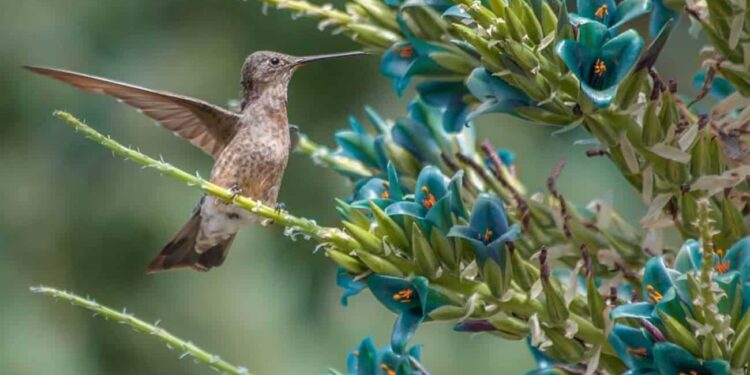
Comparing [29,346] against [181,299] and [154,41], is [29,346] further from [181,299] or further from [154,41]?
[154,41]

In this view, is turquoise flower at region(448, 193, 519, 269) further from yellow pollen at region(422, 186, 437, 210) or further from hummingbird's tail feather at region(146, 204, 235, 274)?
hummingbird's tail feather at region(146, 204, 235, 274)

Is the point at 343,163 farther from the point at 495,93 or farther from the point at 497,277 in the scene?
the point at 497,277

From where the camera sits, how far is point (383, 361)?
3113 millimetres

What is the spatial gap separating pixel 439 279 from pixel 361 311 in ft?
14.8

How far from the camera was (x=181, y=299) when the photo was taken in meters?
7.46

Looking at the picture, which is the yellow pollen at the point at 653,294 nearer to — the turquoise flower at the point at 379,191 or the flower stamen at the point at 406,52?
the turquoise flower at the point at 379,191

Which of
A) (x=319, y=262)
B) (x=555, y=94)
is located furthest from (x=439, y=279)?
(x=319, y=262)

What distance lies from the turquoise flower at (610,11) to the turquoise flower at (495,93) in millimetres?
202

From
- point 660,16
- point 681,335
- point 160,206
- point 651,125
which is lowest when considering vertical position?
point 160,206

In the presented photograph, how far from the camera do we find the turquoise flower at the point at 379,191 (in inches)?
115

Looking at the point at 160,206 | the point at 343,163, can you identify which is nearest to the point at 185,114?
the point at 343,163

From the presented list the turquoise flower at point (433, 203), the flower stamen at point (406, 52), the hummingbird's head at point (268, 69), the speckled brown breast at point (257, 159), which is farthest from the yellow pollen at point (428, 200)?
the hummingbird's head at point (268, 69)

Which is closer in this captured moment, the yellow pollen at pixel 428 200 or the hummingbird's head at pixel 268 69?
the yellow pollen at pixel 428 200

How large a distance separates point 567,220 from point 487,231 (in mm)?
465
